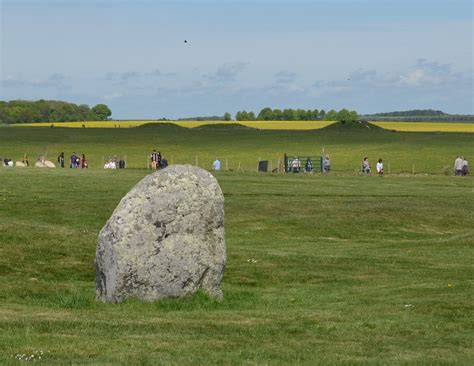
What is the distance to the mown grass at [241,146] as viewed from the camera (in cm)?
10225

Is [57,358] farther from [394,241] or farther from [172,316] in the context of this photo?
[394,241]

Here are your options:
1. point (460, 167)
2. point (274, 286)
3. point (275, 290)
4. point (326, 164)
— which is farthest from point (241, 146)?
point (275, 290)

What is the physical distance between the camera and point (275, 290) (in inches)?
898

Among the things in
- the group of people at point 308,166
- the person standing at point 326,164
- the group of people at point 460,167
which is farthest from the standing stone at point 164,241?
the group of people at point 308,166

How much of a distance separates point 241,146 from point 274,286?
101 metres

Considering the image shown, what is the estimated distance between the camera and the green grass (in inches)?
579

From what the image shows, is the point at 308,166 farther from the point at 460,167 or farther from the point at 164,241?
the point at 164,241

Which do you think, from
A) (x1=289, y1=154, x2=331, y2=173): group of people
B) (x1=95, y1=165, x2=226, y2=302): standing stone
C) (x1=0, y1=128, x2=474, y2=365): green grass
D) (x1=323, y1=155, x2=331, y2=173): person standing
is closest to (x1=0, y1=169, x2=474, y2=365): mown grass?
(x1=0, y1=128, x2=474, y2=365): green grass

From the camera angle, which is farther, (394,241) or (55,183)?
(55,183)

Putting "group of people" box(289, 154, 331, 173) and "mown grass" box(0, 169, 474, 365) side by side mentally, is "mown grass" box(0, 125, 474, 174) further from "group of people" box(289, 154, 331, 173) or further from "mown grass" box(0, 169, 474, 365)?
"mown grass" box(0, 169, 474, 365)

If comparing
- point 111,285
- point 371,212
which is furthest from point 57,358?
point 371,212

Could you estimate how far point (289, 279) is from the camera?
958 inches

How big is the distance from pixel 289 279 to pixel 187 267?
16.8ft

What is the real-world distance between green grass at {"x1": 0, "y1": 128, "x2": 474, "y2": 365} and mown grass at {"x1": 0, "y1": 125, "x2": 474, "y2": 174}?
141 ft
